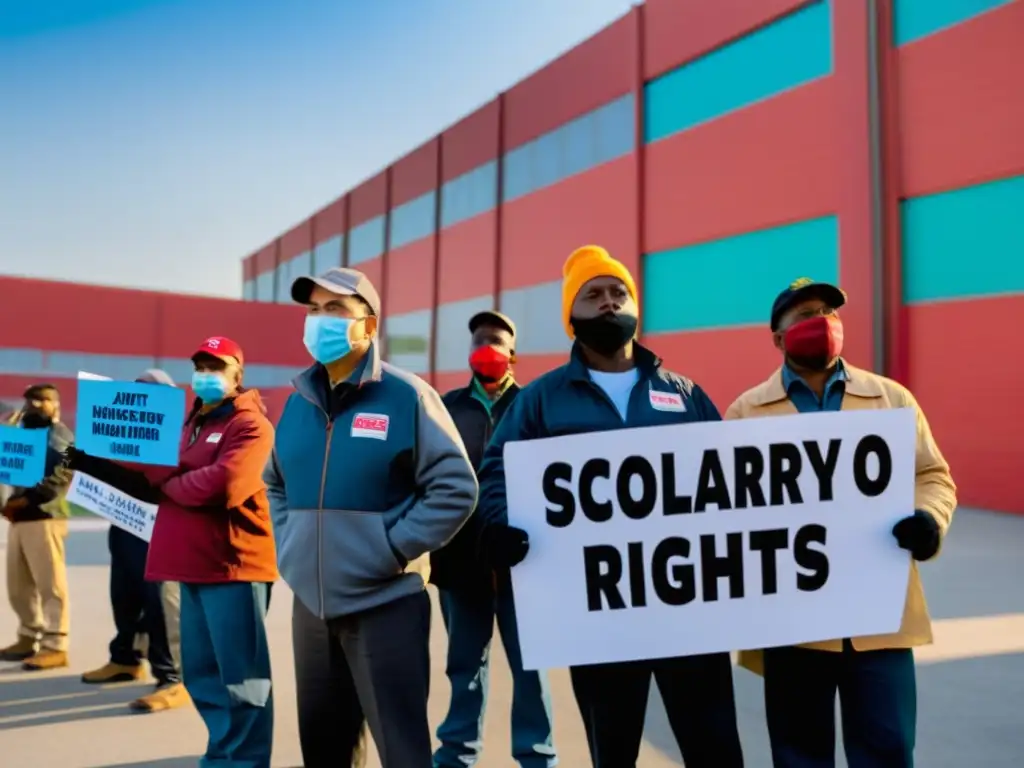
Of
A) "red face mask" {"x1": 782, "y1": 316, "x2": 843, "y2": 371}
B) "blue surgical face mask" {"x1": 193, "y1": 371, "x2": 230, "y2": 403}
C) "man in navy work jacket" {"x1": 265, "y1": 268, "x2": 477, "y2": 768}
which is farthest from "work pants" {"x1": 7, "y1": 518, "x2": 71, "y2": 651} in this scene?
"red face mask" {"x1": 782, "y1": 316, "x2": 843, "y2": 371}

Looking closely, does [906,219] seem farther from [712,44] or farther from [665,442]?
[665,442]

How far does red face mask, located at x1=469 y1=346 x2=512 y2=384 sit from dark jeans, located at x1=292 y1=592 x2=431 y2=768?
1.48 metres

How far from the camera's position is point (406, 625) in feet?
8.37

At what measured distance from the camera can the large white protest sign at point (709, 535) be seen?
2.29 metres

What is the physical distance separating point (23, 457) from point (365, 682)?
3.42 meters

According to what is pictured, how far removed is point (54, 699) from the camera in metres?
4.47

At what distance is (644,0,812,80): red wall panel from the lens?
50.7 feet

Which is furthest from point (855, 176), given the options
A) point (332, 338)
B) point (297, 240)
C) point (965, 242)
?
A: point (297, 240)

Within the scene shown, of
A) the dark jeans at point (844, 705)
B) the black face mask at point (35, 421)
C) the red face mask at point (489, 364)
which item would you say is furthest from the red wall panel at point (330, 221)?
the dark jeans at point (844, 705)

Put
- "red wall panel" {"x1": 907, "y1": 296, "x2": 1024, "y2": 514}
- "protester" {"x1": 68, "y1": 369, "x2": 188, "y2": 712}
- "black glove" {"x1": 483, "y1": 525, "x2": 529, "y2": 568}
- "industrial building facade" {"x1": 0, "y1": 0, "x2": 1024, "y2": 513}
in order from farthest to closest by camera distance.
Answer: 1. "industrial building facade" {"x1": 0, "y1": 0, "x2": 1024, "y2": 513}
2. "red wall panel" {"x1": 907, "y1": 296, "x2": 1024, "y2": 514}
3. "protester" {"x1": 68, "y1": 369, "x2": 188, "y2": 712}
4. "black glove" {"x1": 483, "y1": 525, "x2": 529, "y2": 568}

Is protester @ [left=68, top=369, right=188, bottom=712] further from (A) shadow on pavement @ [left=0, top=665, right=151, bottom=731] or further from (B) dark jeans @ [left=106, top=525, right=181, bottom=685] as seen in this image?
(A) shadow on pavement @ [left=0, top=665, right=151, bottom=731]

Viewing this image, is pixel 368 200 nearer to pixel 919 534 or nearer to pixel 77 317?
pixel 77 317

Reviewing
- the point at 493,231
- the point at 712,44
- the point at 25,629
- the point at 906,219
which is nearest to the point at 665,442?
the point at 25,629

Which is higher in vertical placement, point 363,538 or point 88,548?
point 363,538
